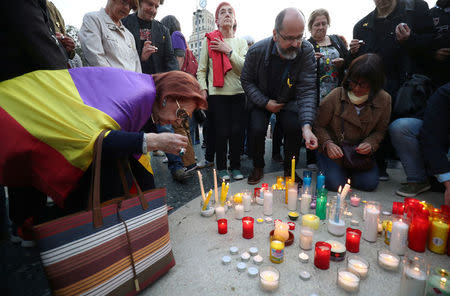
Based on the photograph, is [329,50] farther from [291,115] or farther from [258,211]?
[258,211]

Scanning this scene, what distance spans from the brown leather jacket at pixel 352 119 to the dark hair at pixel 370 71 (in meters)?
0.15

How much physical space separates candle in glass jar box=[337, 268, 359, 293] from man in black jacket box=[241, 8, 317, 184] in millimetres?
1508

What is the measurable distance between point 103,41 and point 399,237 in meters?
2.84

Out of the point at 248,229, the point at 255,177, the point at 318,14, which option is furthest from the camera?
the point at 318,14

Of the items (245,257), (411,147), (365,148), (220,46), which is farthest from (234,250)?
(220,46)

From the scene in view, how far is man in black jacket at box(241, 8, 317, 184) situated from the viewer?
103 inches

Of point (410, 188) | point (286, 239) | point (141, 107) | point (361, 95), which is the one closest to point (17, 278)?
point (141, 107)

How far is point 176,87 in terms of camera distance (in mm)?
1488

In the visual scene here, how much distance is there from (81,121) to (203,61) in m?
2.31

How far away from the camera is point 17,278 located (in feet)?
4.66

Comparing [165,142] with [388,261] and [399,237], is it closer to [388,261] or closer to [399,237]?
[388,261]

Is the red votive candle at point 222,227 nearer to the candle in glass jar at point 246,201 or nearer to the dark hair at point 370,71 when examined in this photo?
the candle in glass jar at point 246,201

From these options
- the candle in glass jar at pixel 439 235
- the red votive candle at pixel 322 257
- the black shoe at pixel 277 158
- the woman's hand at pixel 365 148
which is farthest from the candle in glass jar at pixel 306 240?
the black shoe at pixel 277 158

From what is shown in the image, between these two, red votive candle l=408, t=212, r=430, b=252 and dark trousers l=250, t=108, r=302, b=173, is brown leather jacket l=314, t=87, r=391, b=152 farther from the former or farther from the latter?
red votive candle l=408, t=212, r=430, b=252
